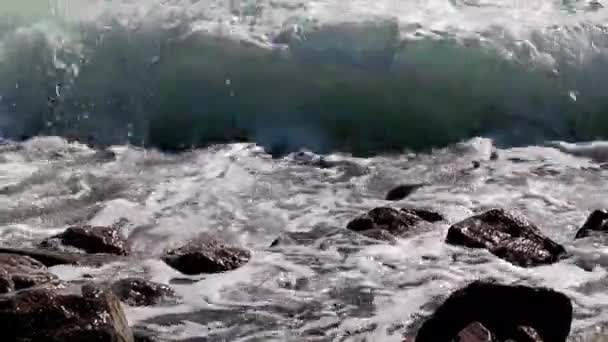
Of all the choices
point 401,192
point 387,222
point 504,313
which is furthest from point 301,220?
point 504,313

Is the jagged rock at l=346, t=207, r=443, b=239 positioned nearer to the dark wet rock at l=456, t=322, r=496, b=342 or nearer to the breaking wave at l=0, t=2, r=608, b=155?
the dark wet rock at l=456, t=322, r=496, b=342

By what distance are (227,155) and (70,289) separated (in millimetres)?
4044

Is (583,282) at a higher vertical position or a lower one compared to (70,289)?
lower

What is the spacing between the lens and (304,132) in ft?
26.9

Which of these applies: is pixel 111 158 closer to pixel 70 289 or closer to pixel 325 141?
pixel 325 141

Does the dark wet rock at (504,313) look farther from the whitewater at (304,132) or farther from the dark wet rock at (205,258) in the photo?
the dark wet rock at (205,258)

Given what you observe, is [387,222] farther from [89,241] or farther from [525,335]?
[525,335]

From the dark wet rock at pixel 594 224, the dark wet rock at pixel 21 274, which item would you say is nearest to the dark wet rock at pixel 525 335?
the dark wet rock at pixel 594 224

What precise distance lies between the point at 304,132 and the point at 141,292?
3.89m

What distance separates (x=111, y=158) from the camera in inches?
309

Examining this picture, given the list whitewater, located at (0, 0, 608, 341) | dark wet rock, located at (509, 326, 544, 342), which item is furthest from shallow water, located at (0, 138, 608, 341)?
dark wet rock, located at (509, 326, 544, 342)

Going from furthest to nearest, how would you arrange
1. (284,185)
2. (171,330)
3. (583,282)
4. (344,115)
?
(344,115), (284,185), (583,282), (171,330)

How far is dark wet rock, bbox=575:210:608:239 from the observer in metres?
5.61

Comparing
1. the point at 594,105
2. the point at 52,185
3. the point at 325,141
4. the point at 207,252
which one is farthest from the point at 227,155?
the point at 594,105
